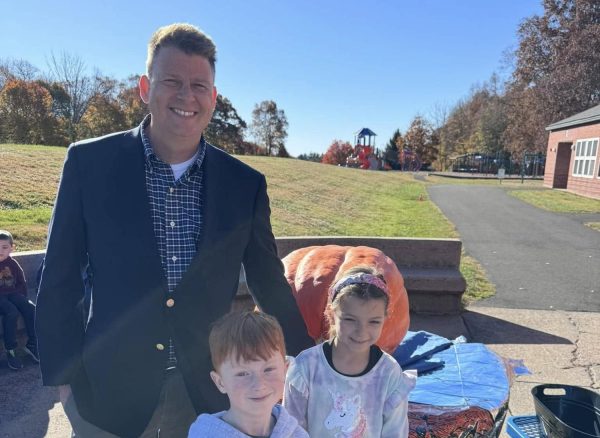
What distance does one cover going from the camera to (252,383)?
159 cm

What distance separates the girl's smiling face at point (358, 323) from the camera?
6.93ft

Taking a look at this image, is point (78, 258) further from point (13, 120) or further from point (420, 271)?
point (13, 120)

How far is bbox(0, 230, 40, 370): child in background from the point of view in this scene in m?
4.01

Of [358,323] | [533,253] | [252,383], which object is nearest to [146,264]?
[252,383]

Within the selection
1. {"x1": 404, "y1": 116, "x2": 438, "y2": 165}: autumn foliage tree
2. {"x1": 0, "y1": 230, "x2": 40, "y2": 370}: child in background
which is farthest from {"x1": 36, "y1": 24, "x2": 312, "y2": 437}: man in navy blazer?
{"x1": 404, "y1": 116, "x2": 438, "y2": 165}: autumn foliage tree

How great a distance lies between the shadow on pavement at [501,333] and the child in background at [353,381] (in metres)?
3.03

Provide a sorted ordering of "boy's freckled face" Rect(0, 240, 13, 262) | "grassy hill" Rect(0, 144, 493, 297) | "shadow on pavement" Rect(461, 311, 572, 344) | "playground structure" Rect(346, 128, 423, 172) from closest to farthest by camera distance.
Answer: "boy's freckled face" Rect(0, 240, 13, 262)
"shadow on pavement" Rect(461, 311, 572, 344)
"grassy hill" Rect(0, 144, 493, 297)
"playground structure" Rect(346, 128, 423, 172)

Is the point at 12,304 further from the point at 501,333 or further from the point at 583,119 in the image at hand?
the point at 583,119

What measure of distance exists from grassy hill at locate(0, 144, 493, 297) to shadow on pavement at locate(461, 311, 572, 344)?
40.4 inches

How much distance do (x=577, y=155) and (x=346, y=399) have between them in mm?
26615

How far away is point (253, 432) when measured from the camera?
1.65 metres

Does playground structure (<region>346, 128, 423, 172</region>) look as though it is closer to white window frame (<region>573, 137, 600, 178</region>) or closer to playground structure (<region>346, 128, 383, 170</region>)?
playground structure (<region>346, 128, 383, 170</region>)

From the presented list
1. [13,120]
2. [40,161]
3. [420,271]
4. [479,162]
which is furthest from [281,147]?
[420,271]

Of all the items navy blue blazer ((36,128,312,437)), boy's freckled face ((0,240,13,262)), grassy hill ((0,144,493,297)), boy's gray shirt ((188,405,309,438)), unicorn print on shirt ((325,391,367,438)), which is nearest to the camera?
boy's gray shirt ((188,405,309,438))
